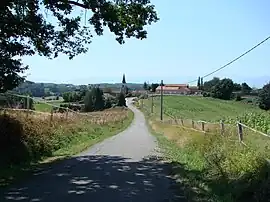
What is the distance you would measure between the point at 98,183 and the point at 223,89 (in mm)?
101642

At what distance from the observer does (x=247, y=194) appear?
8969mm

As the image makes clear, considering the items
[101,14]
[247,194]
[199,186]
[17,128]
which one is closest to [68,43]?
[101,14]

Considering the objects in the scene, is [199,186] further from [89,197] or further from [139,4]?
[139,4]

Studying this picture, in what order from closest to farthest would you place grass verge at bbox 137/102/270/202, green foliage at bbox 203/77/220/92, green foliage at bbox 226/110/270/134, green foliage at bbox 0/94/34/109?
grass verge at bbox 137/102/270/202 → green foliage at bbox 0/94/34/109 → green foliage at bbox 226/110/270/134 → green foliage at bbox 203/77/220/92

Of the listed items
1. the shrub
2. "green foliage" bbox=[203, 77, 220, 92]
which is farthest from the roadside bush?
"green foliage" bbox=[203, 77, 220, 92]

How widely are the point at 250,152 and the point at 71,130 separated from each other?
18.4 metres

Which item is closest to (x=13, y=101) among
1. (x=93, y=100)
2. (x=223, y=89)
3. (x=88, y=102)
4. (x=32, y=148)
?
(x=32, y=148)

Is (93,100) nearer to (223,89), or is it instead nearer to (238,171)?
(223,89)

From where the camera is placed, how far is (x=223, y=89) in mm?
110500

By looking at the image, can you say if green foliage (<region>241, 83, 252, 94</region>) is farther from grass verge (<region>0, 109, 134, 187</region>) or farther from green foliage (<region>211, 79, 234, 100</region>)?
grass verge (<region>0, 109, 134, 187</region>)

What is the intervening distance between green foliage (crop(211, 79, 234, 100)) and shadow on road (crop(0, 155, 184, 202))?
92865 millimetres

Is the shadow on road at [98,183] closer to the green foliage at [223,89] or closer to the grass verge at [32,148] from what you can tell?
the grass verge at [32,148]

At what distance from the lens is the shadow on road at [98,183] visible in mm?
9719

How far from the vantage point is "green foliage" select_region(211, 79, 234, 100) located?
106912 mm
